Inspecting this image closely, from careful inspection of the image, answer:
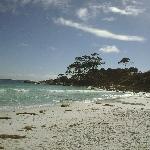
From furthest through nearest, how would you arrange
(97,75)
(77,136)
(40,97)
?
1. (97,75)
2. (40,97)
3. (77,136)

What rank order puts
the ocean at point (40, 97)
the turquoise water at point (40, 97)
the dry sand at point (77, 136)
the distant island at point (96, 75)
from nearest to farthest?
1. the dry sand at point (77, 136)
2. the ocean at point (40, 97)
3. the turquoise water at point (40, 97)
4. the distant island at point (96, 75)

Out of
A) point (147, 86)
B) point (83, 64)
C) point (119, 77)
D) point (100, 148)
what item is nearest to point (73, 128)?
point (100, 148)

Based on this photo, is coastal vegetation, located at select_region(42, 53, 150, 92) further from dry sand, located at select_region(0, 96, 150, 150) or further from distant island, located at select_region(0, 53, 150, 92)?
dry sand, located at select_region(0, 96, 150, 150)

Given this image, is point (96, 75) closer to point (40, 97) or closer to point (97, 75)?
point (97, 75)

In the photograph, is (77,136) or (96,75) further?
(96,75)

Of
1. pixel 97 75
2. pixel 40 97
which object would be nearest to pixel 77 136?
pixel 40 97

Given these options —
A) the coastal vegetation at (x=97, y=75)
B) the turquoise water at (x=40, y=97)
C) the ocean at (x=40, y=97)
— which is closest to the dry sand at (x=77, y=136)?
the ocean at (x=40, y=97)

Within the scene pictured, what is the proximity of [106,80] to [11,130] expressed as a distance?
14857 centimetres

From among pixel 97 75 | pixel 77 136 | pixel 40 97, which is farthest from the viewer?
→ pixel 97 75

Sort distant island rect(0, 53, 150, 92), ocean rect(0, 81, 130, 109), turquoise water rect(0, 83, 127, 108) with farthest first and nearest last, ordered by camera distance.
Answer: distant island rect(0, 53, 150, 92) < turquoise water rect(0, 83, 127, 108) < ocean rect(0, 81, 130, 109)

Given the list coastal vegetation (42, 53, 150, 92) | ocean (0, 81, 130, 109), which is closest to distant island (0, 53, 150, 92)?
coastal vegetation (42, 53, 150, 92)

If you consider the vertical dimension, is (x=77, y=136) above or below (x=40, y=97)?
below

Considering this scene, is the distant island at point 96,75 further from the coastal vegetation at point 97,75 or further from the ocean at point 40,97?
the ocean at point 40,97

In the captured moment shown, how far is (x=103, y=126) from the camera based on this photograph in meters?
17.7
